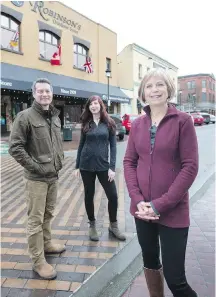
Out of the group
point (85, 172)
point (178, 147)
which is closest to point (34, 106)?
point (85, 172)

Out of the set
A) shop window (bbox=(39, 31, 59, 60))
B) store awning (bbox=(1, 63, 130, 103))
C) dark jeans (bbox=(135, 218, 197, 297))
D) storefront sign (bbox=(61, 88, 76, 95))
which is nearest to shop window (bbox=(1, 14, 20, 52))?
store awning (bbox=(1, 63, 130, 103))

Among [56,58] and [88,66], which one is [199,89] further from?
[56,58]

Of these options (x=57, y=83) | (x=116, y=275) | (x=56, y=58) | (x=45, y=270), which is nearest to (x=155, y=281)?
(x=116, y=275)

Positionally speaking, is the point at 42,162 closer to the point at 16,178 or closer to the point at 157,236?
the point at 157,236

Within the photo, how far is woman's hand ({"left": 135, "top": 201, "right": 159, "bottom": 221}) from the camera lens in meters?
2.01

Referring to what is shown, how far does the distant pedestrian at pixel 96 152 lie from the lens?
3641 mm

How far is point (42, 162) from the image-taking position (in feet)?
9.41

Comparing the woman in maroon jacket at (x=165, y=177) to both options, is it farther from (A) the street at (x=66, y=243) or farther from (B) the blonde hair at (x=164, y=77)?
(A) the street at (x=66, y=243)

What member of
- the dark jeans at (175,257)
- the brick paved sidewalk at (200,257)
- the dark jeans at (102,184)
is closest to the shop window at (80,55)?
the brick paved sidewalk at (200,257)

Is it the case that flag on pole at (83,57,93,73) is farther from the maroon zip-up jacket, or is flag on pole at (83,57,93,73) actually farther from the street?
the maroon zip-up jacket

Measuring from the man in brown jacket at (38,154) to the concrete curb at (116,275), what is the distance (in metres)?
0.40

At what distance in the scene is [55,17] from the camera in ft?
65.4

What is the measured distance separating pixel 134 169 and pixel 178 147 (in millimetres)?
403

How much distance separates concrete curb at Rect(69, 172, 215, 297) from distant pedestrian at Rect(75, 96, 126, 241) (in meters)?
0.36
